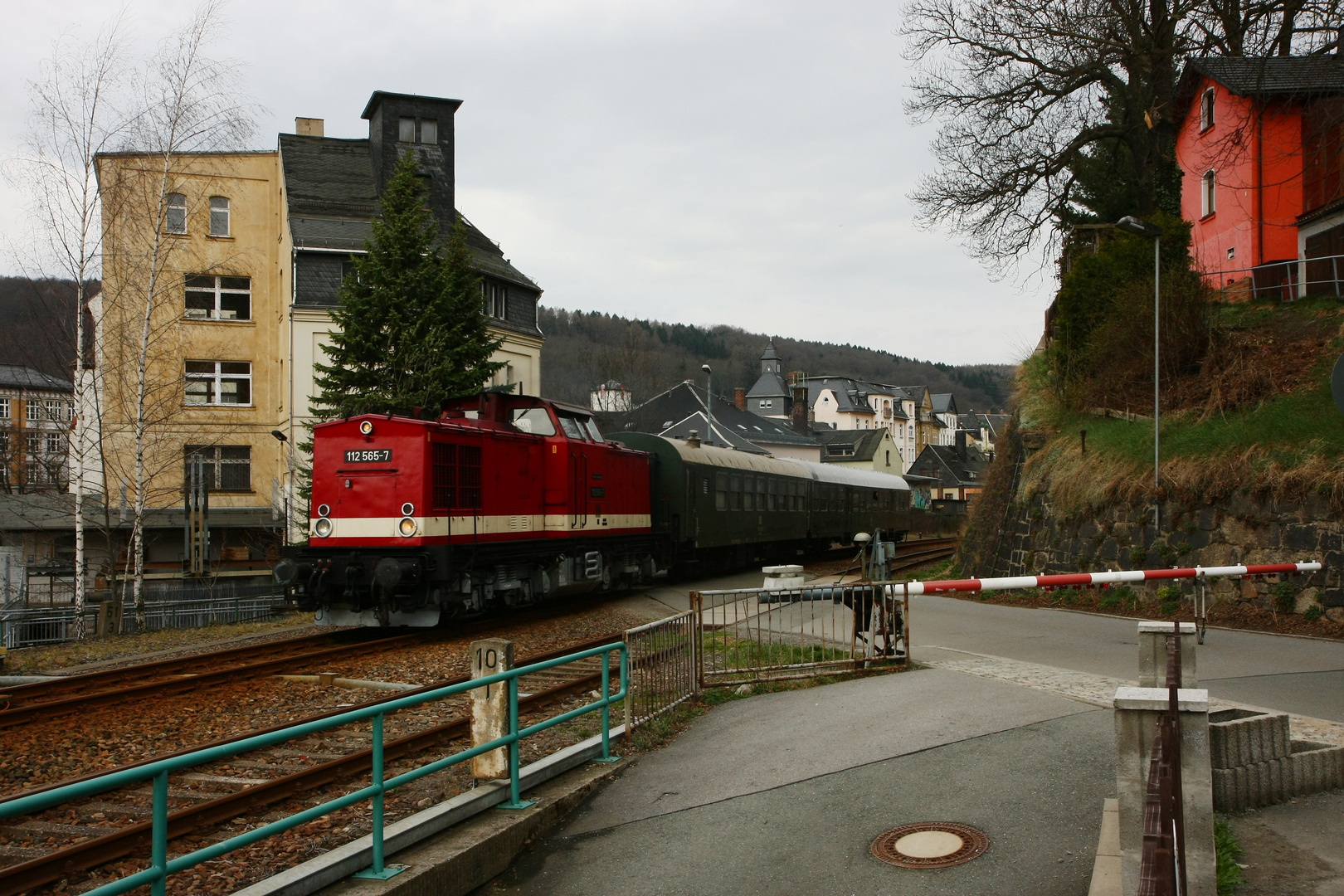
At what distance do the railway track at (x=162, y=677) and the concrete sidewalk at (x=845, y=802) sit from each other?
18.0 feet

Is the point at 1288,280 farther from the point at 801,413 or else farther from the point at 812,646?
the point at 801,413

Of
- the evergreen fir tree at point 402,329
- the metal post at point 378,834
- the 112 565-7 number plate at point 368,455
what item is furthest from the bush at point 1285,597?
the evergreen fir tree at point 402,329

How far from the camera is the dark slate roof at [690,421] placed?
67438 millimetres

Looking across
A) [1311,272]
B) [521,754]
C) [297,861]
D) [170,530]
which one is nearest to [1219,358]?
[1311,272]

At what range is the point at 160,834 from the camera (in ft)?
13.2

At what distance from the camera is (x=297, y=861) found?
5.60 meters

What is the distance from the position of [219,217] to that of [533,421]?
24.8m

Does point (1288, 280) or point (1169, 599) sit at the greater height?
point (1288, 280)

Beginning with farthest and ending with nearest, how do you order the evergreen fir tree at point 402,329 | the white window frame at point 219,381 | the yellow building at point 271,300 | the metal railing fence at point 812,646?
the white window frame at point 219,381 → the yellow building at point 271,300 → the evergreen fir tree at point 402,329 → the metal railing fence at point 812,646

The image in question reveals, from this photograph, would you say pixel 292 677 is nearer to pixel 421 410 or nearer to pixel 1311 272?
pixel 421 410

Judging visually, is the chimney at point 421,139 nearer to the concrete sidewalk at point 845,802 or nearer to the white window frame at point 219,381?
the white window frame at point 219,381

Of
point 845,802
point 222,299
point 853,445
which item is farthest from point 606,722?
point 853,445

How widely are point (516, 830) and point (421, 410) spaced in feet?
31.3

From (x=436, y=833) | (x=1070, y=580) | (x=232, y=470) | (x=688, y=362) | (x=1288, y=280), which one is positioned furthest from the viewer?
(x=688, y=362)
